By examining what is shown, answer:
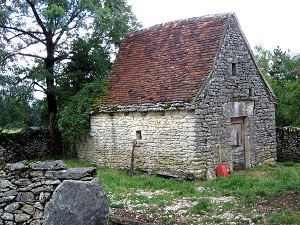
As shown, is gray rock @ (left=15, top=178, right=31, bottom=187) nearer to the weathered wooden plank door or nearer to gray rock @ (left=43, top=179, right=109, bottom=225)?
gray rock @ (left=43, top=179, right=109, bottom=225)

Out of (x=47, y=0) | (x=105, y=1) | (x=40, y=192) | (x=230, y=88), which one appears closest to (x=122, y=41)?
(x=105, y=1)

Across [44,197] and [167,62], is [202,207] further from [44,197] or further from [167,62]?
[167,62]

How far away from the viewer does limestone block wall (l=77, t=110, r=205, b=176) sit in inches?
545

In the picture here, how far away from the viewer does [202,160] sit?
45.4ft

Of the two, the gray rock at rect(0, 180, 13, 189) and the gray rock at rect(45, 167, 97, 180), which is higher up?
the gray rock at rect(45, 167, 97, 180)

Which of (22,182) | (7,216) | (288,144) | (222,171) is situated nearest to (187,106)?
(222,171)

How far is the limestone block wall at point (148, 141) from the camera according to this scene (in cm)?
1384

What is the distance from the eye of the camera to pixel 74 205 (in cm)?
730

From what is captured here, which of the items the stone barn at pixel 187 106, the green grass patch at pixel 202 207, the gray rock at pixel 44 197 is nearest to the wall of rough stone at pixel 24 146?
the stone barn at pixel 187 106

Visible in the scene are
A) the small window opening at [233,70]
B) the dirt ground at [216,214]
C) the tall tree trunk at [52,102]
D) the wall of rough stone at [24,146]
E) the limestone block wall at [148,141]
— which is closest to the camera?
the dirt ground at [216,214]

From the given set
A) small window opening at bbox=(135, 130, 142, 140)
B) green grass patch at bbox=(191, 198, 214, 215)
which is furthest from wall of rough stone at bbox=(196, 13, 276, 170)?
green grass patch at bbox=(191, 198, 214, 215)

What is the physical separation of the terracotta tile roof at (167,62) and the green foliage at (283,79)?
8.52 metres

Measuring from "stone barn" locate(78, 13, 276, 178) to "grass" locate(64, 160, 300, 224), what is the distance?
1000 mm

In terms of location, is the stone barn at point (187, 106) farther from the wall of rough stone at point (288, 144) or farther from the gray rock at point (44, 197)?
the gray rock at point (44, 197)
